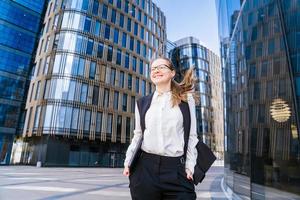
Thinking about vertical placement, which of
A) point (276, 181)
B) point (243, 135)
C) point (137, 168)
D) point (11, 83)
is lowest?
point (276, 181)

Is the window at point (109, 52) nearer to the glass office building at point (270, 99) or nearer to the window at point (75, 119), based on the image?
the window at point (75, 119)

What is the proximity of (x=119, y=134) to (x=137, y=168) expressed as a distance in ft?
92.4

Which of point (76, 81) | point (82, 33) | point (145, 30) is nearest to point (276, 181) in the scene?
point (76, 81)

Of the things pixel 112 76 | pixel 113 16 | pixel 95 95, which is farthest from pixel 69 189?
pixel 113 16

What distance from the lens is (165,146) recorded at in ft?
5.30

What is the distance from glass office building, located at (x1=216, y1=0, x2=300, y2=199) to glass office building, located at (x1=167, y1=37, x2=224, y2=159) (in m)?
43.3

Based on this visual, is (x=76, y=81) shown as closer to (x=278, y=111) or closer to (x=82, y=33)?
(x=82, y=33)

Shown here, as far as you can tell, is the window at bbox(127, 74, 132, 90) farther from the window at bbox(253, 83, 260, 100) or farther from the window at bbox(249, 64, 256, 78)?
the window at bbox(253, 83, 260, 100)

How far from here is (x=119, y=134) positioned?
1154 inches

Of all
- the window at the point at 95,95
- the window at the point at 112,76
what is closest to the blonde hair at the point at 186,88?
the window at the point at 95,95

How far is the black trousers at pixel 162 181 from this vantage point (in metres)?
1.51

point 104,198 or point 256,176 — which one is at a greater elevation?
point 256,176

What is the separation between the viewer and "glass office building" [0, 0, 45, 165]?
2623cm

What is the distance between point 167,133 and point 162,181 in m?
0.32
